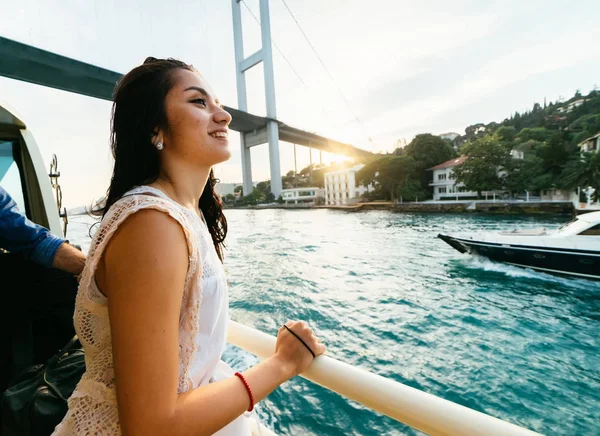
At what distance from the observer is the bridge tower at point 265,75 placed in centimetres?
2506

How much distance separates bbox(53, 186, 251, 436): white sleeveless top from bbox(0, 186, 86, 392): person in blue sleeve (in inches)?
21.7

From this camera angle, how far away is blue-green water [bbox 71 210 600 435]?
253 cm

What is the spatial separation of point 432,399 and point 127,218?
1.31 feet

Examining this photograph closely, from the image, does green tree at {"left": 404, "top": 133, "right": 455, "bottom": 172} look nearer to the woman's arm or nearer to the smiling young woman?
the smiling young woman

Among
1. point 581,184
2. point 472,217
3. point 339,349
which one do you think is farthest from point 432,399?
point 581,184

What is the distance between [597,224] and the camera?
4.82 meters

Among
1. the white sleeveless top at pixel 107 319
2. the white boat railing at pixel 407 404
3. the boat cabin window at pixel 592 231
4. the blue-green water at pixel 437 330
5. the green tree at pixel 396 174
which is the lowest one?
the blue-green water at pixel 437 330

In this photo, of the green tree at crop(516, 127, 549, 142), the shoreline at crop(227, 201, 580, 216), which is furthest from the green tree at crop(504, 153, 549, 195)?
the green tree at crop(516, 127, 549, 142)

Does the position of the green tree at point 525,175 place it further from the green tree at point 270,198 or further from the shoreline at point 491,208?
the green tree at point 270,198

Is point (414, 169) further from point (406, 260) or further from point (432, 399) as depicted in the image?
point (432, 399)

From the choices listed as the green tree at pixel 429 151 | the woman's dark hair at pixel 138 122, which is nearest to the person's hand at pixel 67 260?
the woman's dark hair at pixel 138 122

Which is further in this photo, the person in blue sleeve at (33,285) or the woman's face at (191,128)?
the person in blue sleeve at (33,285)

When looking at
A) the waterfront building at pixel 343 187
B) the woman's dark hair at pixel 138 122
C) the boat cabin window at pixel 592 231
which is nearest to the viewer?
the woman's dark hair at pixel 138 122

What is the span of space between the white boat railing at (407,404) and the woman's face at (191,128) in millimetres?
350
